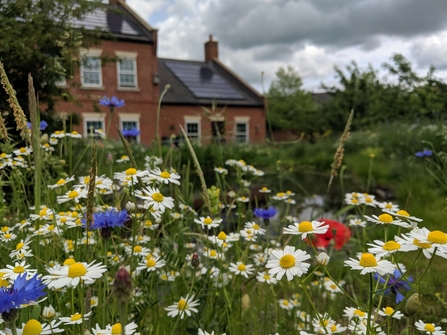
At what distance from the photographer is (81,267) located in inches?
25.3

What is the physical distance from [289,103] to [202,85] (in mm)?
13114

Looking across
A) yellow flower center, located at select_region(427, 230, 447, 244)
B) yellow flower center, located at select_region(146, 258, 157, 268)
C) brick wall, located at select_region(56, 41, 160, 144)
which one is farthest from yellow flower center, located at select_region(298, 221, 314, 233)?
brick wall, located at select_region(56, 41, 160, 144)

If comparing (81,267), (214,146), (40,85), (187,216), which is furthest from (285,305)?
(214,146)

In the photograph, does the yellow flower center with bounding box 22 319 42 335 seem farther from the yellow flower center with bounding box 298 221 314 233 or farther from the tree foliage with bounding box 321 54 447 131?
the tree foliage with bounding box 321 54 447 131

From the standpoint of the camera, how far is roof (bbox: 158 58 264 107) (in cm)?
1458

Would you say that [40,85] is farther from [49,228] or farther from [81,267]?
[81,267]

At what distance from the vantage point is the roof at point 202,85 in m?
14.6

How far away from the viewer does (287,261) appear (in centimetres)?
71

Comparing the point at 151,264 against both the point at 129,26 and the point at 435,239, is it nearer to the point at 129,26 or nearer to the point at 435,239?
the point at 435,239

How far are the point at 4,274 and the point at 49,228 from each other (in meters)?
0.39

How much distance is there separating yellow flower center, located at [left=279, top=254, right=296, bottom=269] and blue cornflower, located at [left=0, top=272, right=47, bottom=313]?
413 millimetres

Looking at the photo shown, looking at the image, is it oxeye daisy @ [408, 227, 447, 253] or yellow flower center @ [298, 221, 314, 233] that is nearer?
oxeye daisy @ [408, 227, 447, 253]

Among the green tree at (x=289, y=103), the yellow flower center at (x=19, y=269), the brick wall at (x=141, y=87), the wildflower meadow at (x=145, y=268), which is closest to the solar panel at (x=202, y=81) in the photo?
the brick wall at (x=141, y=87)

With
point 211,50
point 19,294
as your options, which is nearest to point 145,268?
point 19,294
